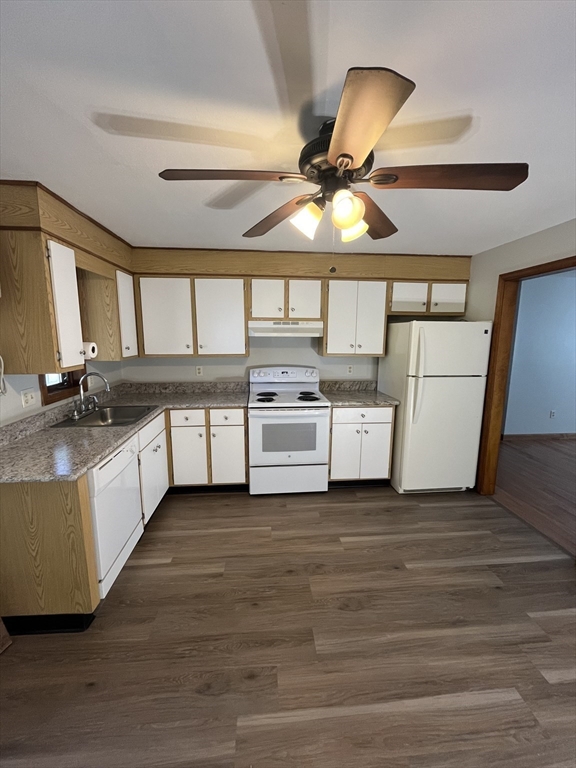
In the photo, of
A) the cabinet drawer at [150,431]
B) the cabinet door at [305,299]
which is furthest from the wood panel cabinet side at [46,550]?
the cabinet door at [305,299]

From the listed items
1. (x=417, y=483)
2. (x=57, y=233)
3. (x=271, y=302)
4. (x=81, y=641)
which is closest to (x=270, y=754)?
(x=81, y=641)

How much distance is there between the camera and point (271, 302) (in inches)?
118

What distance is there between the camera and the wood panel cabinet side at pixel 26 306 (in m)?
1.65

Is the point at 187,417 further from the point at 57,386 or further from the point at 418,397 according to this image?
the point at 418,397

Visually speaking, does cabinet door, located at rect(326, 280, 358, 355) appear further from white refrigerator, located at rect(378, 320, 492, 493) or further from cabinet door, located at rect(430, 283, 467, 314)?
cabinet door, located at rect(430, 283, 467, 314)

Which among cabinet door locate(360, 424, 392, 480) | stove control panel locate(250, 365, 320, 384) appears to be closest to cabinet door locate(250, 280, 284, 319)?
stove control panel locate(250, 365, 320, 384)

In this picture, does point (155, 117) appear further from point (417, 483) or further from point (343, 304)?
point (417, 483)

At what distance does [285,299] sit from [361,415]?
1350 mm

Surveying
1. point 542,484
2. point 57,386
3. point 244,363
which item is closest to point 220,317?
point 244,363

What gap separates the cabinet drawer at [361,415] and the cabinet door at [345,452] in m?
0.05

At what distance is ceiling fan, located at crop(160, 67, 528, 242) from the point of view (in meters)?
0.74

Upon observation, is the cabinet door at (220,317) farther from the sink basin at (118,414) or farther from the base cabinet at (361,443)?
the base cabinet at (361,443)

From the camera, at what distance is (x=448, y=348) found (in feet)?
8.96

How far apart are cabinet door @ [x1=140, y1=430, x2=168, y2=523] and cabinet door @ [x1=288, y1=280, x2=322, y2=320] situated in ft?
5.57
